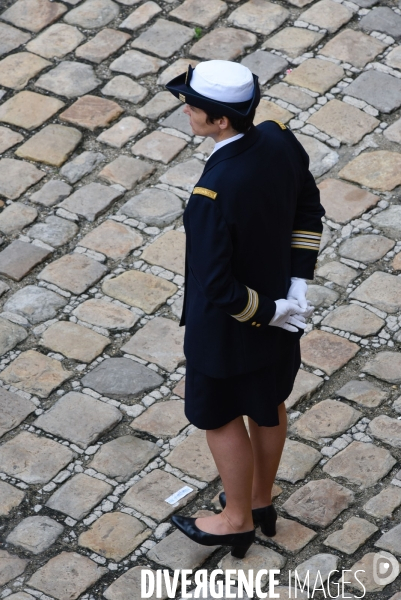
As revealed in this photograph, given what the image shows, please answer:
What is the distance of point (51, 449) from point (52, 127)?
6.98ft

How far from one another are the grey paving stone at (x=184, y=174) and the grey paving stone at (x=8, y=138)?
0.83 m

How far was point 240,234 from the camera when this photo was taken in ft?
9.23

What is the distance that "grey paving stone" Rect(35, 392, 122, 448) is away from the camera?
3.84 metres

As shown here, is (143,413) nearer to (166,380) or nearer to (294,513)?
(166,380)

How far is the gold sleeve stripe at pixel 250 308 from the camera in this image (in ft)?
9.30

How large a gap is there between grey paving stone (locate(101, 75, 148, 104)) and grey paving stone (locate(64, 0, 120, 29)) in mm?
536

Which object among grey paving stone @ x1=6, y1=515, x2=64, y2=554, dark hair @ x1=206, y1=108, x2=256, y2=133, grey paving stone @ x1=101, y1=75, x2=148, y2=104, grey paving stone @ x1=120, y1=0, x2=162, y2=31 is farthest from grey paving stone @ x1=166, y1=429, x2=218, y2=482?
grey paving stone @ x1=120, y1=0, x2=162, y2=31

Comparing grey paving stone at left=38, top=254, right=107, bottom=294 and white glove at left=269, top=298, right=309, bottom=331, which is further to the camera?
grey paving stone at left=38, top=254, right=107, bottom=294

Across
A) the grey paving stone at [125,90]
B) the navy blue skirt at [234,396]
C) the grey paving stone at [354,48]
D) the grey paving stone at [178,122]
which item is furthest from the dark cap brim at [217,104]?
the grey paving stone at [354,48]

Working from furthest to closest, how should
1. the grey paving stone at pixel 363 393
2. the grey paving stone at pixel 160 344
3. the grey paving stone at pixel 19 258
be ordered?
1. the grey paving stone at pixel 19 258
2. the grey paving stone at pixel 160 344
3. the grey paving stone at pixel 363 393

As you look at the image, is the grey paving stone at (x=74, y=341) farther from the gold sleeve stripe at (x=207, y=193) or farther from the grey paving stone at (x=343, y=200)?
the gold sleeve stripe at (x=207, y=193)

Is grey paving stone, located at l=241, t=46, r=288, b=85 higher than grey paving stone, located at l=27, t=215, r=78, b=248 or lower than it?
higher

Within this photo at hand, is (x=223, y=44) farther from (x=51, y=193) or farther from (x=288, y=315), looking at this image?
(x=288, y=315)

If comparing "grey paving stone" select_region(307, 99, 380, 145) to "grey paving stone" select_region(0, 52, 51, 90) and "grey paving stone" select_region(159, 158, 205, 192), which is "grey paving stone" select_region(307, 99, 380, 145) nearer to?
"grey paving stone" select_region(159, 158, 205, 192)
